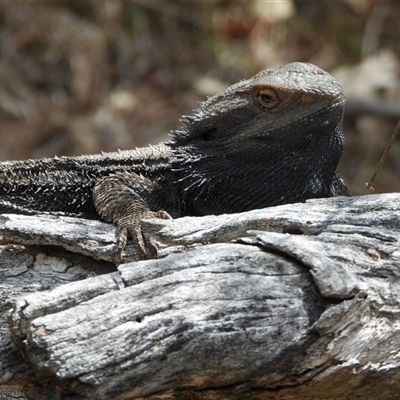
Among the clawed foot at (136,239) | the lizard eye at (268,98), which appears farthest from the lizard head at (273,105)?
the clawed foot at (136,239)

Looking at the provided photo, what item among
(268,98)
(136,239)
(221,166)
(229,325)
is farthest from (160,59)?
(229,325)

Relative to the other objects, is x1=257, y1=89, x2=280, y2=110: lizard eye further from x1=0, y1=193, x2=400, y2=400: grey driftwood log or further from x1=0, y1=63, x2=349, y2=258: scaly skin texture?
x1=0, y1=193, x2=400, y2=400: grey driftwood log

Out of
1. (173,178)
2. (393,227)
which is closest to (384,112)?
(173,178)

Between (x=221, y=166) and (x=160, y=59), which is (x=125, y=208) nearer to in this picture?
(x=221, y=166)

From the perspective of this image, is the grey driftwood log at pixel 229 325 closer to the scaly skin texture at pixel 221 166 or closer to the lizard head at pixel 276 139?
the scaly skin texture at pixel 221 166

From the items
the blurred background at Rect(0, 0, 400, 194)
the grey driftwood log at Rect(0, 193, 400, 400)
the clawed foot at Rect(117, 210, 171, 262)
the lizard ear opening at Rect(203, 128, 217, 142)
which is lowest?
the grey driftwood log at Rect(0, 193, 400, 400)

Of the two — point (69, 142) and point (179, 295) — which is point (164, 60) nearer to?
point (69, 142)

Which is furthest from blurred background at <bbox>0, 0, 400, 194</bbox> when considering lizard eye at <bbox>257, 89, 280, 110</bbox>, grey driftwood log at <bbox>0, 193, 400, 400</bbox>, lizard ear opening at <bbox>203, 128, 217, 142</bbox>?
grey driftwood log at <bbox>0, 193, 400, 400</bbox>

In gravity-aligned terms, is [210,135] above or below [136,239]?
above
